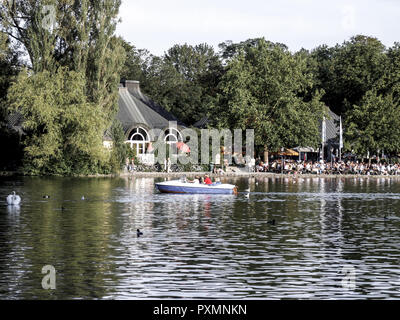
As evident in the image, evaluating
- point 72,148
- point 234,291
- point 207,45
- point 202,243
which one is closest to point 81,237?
point 202,243

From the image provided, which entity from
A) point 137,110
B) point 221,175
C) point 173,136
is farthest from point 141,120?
point 221,175

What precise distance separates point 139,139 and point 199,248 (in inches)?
2661

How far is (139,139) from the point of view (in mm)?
93000

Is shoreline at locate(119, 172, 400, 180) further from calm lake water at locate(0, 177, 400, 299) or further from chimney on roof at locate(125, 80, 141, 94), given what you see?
calm lake water at locate(0, 177, 400, 299)

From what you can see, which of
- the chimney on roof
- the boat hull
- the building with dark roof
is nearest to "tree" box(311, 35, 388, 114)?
the building with dark roof

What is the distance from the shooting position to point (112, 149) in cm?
7350

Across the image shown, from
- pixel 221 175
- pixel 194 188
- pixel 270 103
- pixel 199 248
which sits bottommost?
pixel 199 248

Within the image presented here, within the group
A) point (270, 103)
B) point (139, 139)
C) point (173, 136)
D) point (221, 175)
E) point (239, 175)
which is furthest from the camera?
point (173, 136)

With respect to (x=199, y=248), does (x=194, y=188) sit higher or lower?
higher

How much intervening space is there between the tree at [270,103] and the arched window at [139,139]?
10568mm

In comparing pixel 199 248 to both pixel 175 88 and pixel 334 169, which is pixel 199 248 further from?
pixel 175 88

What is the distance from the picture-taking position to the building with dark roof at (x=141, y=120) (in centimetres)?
9194

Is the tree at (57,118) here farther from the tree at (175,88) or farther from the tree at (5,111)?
the tree at (175,88)

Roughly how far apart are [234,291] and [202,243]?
8.69m
